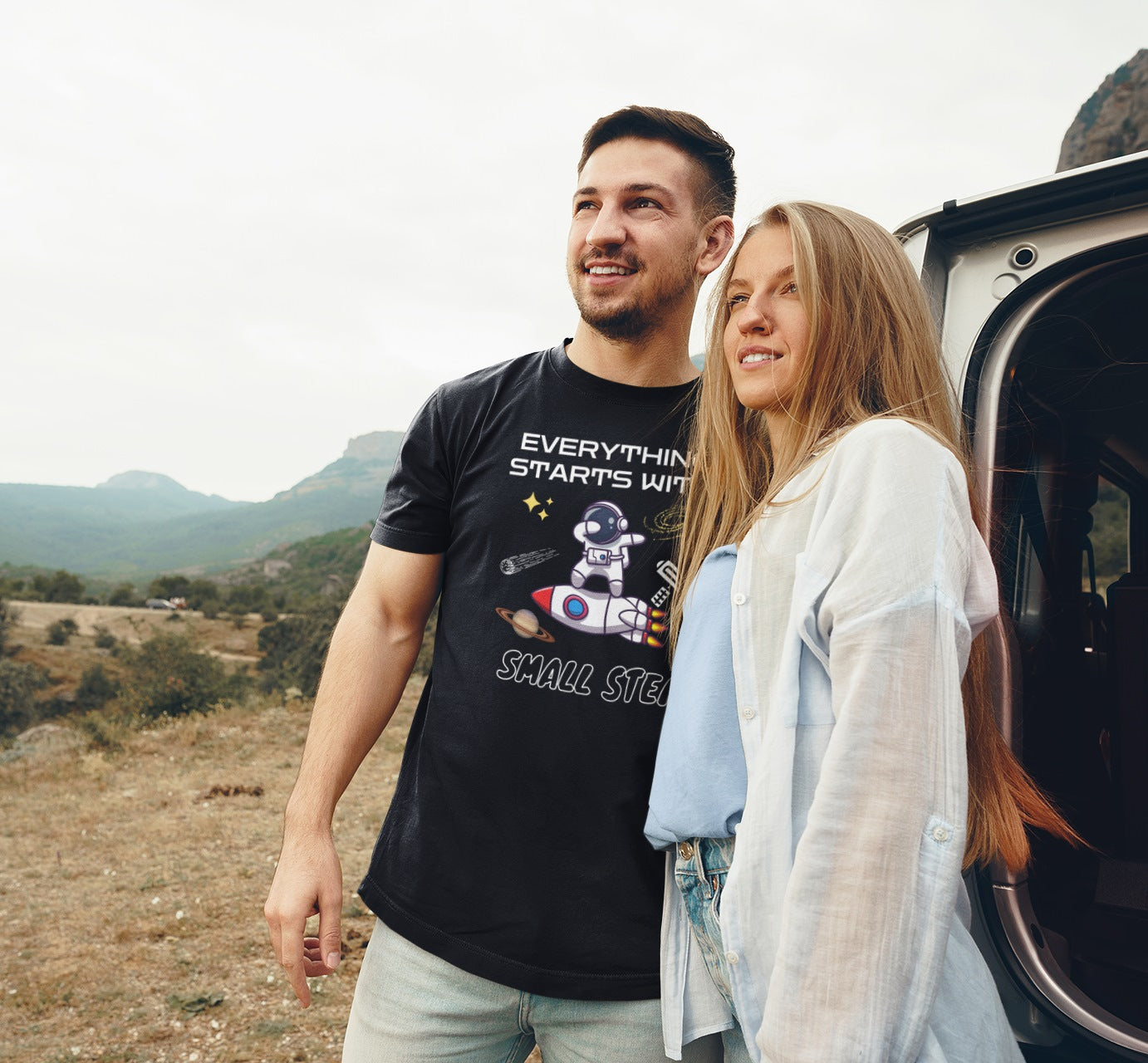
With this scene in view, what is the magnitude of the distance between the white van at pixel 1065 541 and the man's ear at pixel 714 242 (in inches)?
13.4

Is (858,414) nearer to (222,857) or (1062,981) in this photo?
(1062,981)

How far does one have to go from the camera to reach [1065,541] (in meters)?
2.42

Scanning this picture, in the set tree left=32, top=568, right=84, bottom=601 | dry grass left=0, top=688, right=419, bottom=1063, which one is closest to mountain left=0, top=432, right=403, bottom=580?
tree left=32, top=568, right=84, bottom=601

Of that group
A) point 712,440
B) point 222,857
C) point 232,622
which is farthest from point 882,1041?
point 232,622

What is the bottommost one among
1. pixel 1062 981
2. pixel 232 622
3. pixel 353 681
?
pixel 232 622

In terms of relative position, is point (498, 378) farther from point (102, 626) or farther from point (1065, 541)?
point (102, 626)

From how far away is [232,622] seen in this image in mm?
21484

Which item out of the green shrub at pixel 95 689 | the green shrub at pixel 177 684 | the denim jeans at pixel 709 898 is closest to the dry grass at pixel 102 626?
the green shrub at pixel 95 689

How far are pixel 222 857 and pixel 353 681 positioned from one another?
3.93m

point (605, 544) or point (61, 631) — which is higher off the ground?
point (605, 544)

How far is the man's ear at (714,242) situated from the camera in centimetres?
→ 171

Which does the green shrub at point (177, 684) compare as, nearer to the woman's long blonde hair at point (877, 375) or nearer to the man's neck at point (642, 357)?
the man's neck at point (642, 357)

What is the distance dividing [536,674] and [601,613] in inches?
5.9

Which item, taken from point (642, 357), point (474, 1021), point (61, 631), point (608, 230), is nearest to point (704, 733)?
point (474, 1021)
